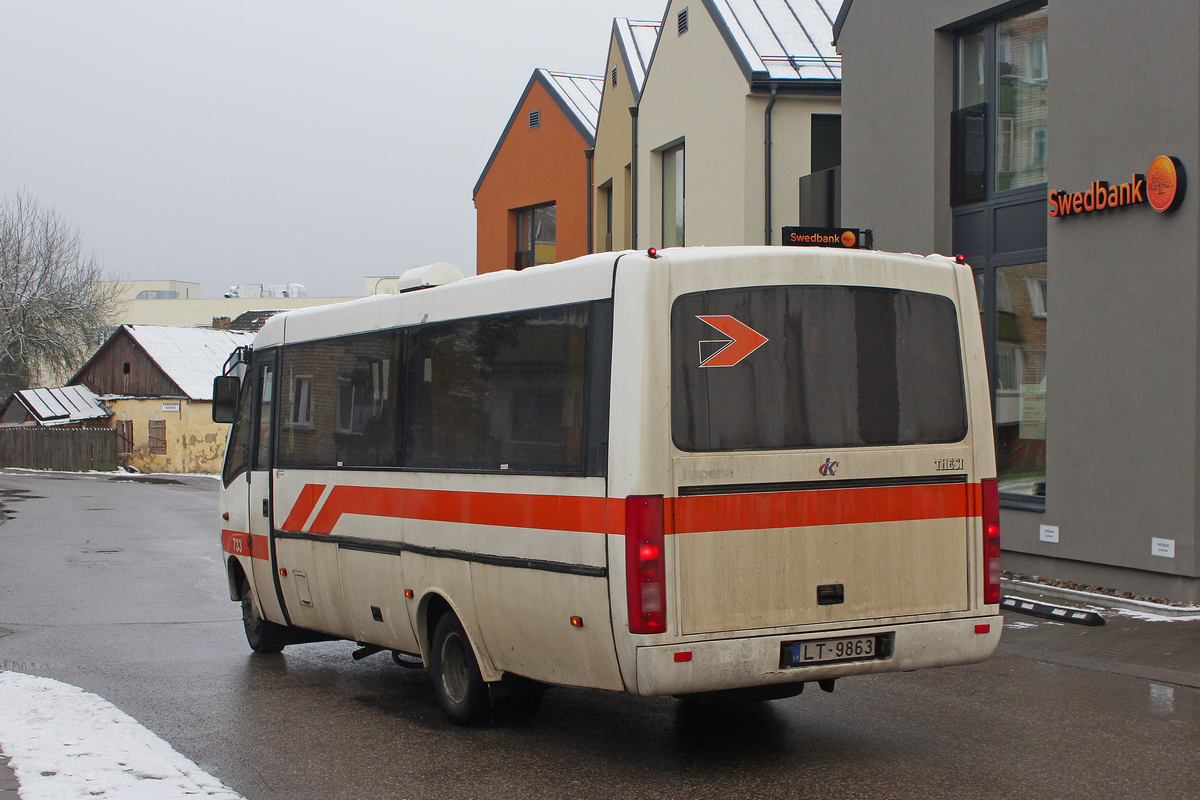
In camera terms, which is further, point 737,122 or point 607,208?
point 607,208

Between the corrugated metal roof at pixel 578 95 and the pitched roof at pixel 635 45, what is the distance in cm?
141

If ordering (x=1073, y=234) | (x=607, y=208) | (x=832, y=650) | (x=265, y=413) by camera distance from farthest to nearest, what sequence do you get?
1. (x=607, y=208)
2. (x=1073, y=234)
3. (x=265, y=413)
4. (x=832, y=650)

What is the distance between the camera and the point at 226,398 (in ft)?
32.9

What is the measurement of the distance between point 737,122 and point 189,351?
42100 millimetres

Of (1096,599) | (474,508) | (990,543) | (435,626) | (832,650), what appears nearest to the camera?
(832,650)

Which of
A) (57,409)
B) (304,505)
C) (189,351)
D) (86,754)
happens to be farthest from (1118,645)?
(57,409)

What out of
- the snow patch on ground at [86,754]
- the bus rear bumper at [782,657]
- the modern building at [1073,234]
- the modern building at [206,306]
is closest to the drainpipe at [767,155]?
the modern building at [1073,234]

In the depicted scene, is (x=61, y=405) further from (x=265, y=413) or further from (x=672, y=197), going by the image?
(x=265, y=413)

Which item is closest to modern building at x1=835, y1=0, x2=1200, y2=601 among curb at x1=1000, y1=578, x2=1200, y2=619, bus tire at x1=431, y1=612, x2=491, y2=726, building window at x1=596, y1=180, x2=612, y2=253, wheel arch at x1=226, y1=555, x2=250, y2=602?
curb at x1=1000, y1=578, x2=1200, y2=619

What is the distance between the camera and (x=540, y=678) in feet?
21.0

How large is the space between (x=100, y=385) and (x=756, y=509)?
57.7 metres

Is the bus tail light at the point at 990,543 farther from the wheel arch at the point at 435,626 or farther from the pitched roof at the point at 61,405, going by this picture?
the pitched roof at the point at 61,405

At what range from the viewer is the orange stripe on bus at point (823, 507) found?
19.0 feet

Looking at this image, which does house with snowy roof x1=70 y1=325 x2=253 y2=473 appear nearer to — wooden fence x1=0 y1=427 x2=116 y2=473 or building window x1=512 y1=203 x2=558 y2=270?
wooden fence x1=0 y1=427 x2=116 y2=473
